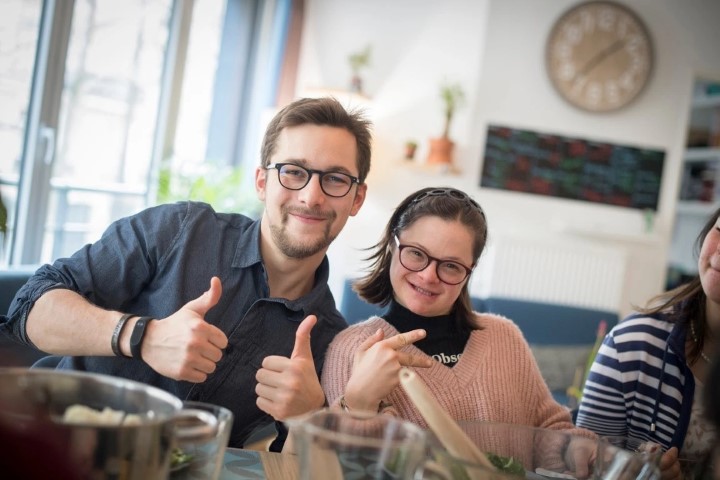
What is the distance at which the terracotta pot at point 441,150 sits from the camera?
5.34 m

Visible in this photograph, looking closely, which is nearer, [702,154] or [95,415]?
[95,415]

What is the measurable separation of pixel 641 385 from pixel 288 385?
0.93 meters

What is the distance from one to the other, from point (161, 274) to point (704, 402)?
123cm

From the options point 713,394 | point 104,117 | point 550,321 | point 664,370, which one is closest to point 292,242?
point 664,370

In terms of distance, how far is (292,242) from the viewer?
1.52m

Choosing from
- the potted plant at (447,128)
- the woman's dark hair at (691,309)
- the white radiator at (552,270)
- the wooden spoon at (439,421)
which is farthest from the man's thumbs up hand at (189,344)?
the white radiator at (552,270)

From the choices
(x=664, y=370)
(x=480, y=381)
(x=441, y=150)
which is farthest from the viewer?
(x=441, y=150)

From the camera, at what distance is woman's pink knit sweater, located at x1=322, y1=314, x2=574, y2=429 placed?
4.63 feet

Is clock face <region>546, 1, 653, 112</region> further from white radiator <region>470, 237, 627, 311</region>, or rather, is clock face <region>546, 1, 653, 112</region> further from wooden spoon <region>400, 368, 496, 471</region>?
wooden spoon <region>400, 368, 496, 471</region>

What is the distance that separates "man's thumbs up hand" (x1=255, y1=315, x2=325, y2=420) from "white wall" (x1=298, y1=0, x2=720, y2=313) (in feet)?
14.2

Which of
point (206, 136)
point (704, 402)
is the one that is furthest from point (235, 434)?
point (206, 136)

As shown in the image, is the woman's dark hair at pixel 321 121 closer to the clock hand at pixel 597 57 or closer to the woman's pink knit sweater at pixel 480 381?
the woman's pink knit sweater at pixel 480 381

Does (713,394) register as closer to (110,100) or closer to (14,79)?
(14,79)

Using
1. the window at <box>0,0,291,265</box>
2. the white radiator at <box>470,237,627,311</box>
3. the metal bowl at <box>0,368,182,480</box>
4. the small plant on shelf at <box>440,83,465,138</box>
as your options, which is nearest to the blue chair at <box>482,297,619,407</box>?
the white radiator at <box>470,237,627,311</box>
